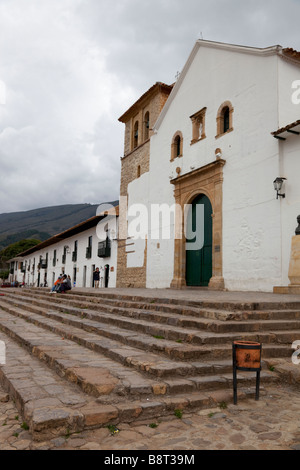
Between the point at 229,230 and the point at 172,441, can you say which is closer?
the point at 172,441

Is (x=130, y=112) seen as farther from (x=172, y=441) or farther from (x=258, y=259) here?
(x=172, y=441)

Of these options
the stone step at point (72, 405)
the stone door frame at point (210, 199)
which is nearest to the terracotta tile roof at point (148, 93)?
the stone door frame at point (210, 199)

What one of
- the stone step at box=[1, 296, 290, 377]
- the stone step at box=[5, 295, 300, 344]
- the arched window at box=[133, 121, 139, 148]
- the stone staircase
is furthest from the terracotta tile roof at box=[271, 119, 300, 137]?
the arched window at box=[133, 121, 139, 148]

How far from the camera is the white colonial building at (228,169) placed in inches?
390

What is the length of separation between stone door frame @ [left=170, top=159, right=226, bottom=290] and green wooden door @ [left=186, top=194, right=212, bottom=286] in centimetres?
25

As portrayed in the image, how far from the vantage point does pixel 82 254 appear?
25391mm

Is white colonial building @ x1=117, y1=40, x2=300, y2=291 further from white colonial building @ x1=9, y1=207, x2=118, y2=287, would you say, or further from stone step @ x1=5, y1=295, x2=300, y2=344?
stone step @ x1=5, y1=295, x2=300, y2=344

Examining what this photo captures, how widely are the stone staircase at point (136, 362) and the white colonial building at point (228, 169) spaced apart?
14.0ft

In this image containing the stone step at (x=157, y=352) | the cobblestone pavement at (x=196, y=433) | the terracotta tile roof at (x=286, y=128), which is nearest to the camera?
the cobblestone pavement at (x=196, y=433)

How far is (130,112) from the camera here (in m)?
19.8

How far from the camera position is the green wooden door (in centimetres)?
1279

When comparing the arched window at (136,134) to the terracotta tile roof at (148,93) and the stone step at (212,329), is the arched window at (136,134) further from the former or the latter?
the stone step at (212,329)
